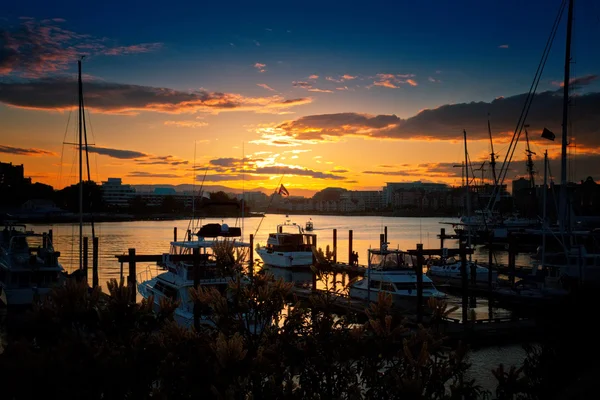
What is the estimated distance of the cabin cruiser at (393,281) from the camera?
31656 millimetres

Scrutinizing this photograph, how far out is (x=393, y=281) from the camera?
106 ft

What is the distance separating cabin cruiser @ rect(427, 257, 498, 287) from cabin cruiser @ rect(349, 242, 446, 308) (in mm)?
11045

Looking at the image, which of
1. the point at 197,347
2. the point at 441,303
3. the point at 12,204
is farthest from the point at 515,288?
the point at 12,204

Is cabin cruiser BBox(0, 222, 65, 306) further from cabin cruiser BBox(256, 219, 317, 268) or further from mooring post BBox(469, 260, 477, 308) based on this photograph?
mooring post BBox(469, 260, 477, 308)

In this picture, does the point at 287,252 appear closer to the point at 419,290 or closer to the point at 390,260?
the point at 390,260

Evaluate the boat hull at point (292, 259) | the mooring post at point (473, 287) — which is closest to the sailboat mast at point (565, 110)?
the mooring post at point (473, 287)

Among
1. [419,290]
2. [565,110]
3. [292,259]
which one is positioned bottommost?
[292,259]

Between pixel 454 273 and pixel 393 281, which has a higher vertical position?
pixel 393 281

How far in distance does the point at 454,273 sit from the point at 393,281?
16.4 m

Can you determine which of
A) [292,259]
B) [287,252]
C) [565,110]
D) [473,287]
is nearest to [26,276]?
[292,259]

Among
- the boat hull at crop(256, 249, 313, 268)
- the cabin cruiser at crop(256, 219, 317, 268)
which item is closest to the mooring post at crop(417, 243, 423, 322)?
the cabin cruiser at crop(256, 219, 317, 268)

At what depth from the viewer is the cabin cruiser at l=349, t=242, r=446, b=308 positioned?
3166cm

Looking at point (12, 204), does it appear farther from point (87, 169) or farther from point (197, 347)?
point (197, 347)

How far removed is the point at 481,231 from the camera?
9075 cm
